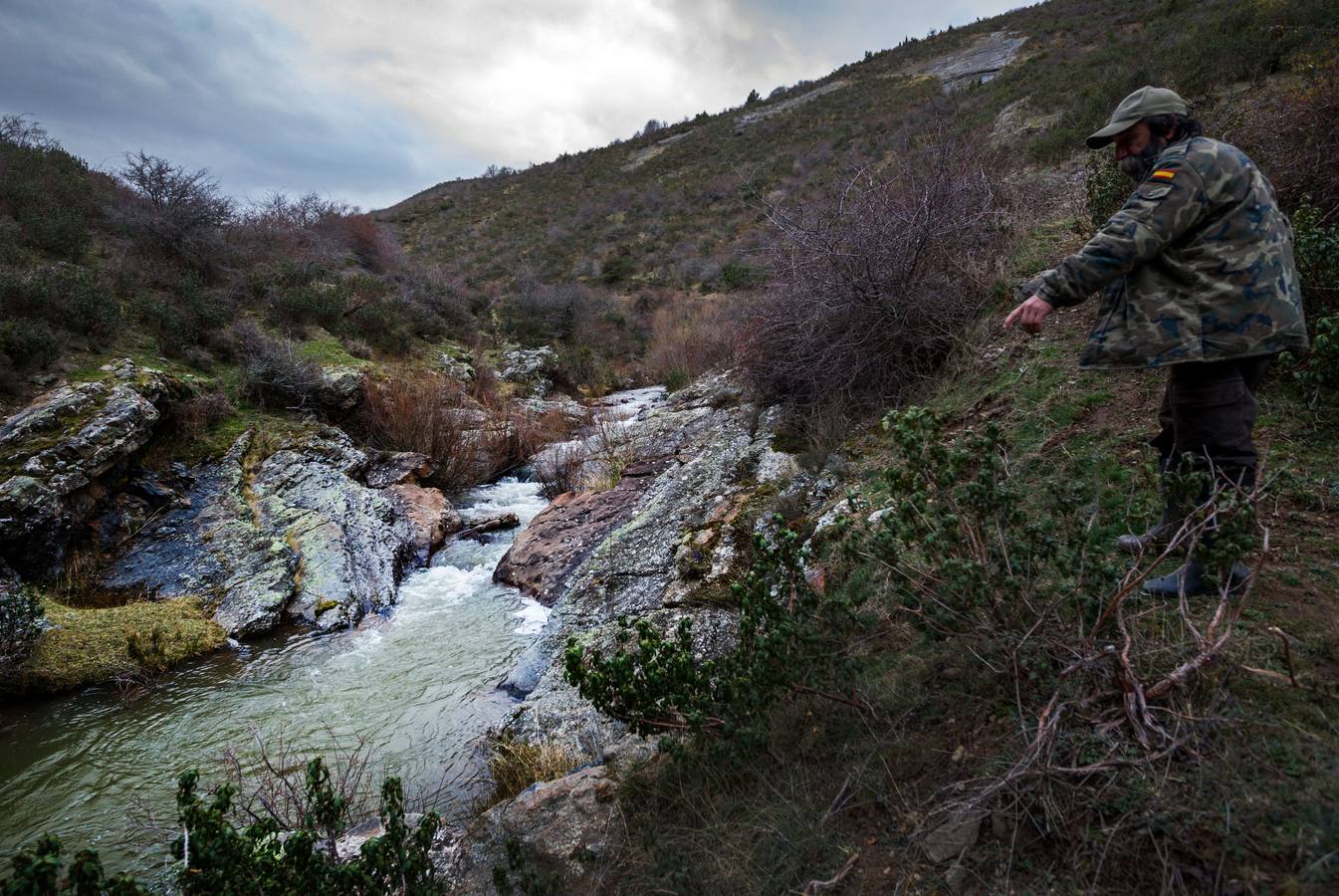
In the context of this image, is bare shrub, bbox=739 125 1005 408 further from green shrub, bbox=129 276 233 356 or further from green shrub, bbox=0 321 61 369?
green shrub, bbox=129 276 233 356

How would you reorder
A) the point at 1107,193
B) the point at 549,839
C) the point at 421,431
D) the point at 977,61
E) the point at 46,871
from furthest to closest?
1. the point at 977,61
2. the point at 421,431
3. the point at 1107,193
4. the point at 549,839
5. the point at 46,871

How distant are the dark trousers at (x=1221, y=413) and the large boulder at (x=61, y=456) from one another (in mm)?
7448

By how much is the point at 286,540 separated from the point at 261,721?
7.97ft

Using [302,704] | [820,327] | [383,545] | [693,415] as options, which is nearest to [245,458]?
[383,545]

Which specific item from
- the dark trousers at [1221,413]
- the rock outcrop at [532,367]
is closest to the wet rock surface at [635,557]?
the dark trousers at [1221,413]

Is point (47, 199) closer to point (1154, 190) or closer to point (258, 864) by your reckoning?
point (258, 864)

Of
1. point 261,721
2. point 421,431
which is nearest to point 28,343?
point 421,431

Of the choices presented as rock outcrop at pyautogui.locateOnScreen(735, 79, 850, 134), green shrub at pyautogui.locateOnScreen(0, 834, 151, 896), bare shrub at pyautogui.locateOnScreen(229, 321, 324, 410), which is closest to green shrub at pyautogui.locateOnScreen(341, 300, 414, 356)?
bare shrub at pyautogui.locateOnScreen(229, 321, 324, 410)

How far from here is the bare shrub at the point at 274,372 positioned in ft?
25.9

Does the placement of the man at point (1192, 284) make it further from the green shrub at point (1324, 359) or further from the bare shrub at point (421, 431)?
the bare shrub at point (421, 431)

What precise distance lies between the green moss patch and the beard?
6.50 metres

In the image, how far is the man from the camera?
2006 millimetres

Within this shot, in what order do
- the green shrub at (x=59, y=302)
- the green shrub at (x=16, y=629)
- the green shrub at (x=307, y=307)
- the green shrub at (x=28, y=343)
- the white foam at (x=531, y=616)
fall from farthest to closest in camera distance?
the green shrub at (x=307, y=307) → the green shrub at (x=59, y=302) → the green shrub at (x=28, y=343) → the white foam at (x=531, y=616) → the green shrub at (x=16, y=629)

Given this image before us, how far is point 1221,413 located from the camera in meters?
2.12
